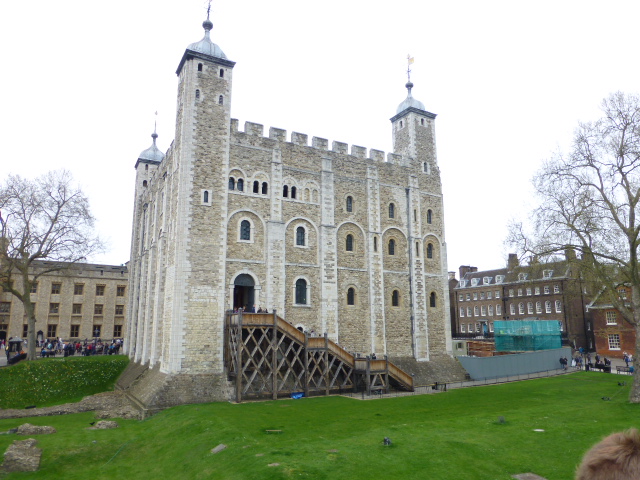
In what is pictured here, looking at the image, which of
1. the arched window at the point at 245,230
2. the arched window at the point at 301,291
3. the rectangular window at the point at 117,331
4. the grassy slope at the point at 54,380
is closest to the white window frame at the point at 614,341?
the arched window at the point at 301,291

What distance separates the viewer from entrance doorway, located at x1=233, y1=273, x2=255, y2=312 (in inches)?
1029

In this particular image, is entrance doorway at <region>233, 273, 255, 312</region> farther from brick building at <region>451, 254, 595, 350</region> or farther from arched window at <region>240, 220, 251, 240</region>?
brick building at <region>451, 254, 595, 350</region>

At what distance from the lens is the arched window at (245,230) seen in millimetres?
26688

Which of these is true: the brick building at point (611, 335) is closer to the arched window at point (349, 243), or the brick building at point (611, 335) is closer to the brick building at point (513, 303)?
the brick building at point (513, 303)

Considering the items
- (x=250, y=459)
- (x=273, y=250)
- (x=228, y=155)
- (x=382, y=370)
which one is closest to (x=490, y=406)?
(x=382, y=370)

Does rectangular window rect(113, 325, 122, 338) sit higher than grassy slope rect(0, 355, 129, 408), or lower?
higher

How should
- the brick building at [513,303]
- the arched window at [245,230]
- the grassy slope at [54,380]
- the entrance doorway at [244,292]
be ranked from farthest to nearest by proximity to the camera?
1. the brick building at [513,303]
2. the arched window at [245,230]
3. the entrance doorway at [244,292]
4. the grassy slope at [54,380]

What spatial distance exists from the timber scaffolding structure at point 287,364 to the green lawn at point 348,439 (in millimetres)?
1573

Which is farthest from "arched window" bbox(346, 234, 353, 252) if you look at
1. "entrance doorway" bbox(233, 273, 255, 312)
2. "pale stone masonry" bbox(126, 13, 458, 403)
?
"entrance doorway" bbox(233, 273, 255, 312)

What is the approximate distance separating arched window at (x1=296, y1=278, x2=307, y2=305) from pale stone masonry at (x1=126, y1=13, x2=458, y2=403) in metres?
0.06

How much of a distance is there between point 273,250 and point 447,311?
14.6 meters

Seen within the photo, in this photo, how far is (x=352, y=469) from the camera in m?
11.7

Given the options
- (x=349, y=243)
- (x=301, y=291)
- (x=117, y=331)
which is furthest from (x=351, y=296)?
(x=117, y=331)

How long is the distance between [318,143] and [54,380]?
73.1ft
